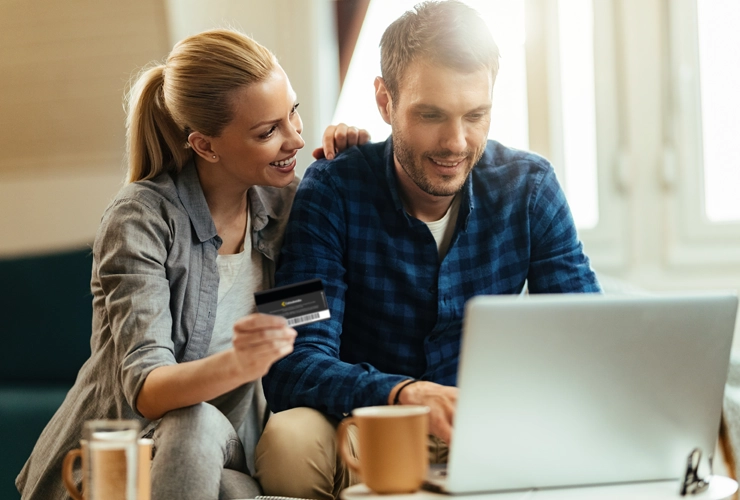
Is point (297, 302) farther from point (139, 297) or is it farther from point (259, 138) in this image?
point (259, 138)

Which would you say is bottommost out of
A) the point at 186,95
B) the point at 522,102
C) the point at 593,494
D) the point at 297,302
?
the point at 593,494

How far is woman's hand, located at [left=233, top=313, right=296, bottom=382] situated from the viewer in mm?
977

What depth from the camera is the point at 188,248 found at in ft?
4.68

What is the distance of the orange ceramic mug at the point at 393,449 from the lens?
2.77ft

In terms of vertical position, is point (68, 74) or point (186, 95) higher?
point (68, 74)

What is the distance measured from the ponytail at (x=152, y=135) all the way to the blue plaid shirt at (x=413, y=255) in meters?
0.25

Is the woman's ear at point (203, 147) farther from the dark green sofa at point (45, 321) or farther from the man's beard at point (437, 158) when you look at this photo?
the dark green sofa at point (45, 321)

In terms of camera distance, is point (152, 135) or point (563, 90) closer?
point (152, 135)

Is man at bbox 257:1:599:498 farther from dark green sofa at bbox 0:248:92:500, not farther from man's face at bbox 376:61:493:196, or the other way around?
dark green sofa at bbox 0:248:92:500

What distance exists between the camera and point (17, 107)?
93.7 inches

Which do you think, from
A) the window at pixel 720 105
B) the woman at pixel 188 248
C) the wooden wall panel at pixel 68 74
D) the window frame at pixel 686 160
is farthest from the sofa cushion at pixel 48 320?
the window at pixel 720 105

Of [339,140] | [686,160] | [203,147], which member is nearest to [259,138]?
[203,147]

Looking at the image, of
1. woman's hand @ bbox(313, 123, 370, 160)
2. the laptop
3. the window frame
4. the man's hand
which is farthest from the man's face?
the window frame

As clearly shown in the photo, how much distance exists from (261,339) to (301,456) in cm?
34
